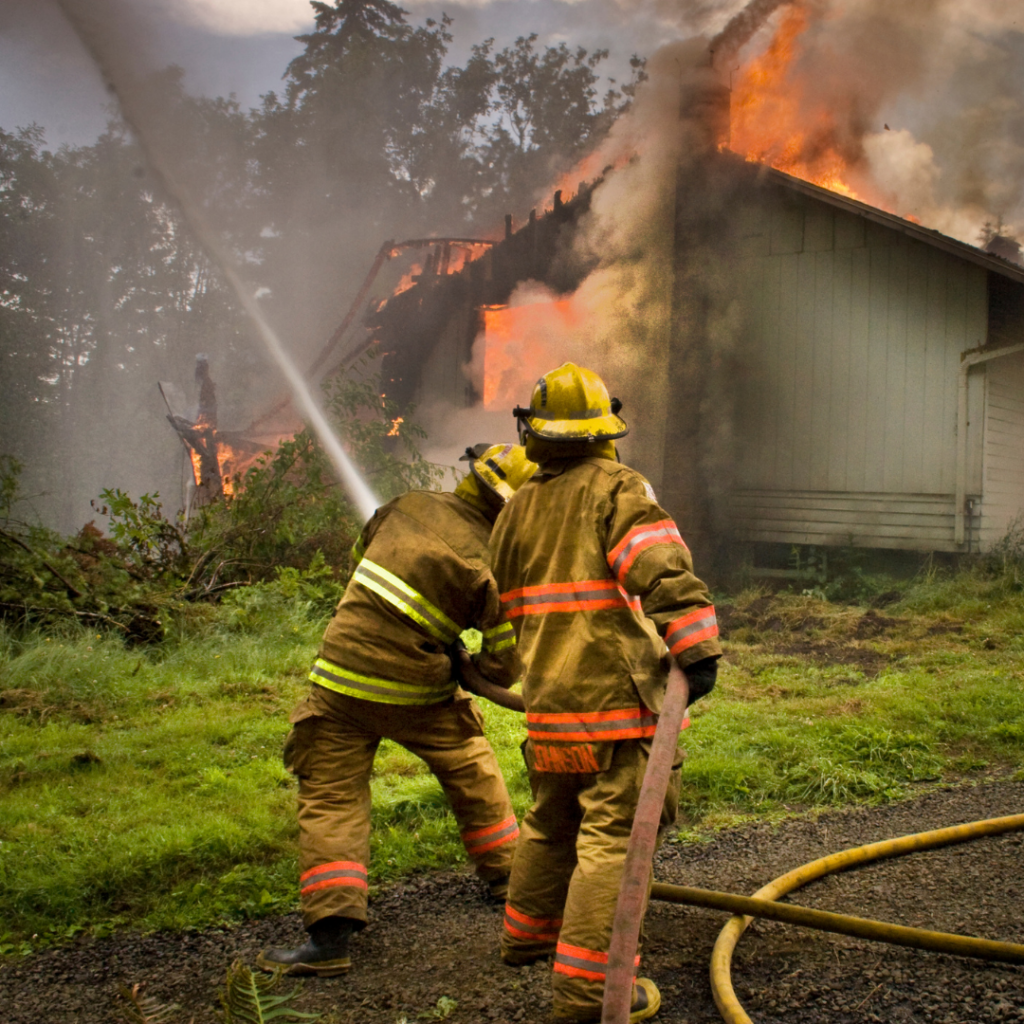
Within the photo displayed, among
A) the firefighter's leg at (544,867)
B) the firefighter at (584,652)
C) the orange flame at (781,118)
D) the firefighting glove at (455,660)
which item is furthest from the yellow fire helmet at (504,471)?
the orange flame at (781,118)

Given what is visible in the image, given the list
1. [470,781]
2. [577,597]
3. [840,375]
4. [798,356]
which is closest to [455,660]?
[470,781]

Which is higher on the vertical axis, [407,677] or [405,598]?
[405,598]

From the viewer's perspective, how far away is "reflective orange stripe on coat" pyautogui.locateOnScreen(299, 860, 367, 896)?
2.64m

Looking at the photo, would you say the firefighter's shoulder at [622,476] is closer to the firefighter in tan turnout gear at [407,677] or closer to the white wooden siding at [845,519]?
the firefighter in tan turnout gear at [407,677]

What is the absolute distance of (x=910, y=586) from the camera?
919 cm

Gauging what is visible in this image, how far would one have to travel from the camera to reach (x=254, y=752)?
4.59 m

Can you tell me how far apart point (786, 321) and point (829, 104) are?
3.72 m

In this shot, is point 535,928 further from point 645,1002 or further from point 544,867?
point 645,1002

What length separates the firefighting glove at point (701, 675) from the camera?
82.2 inches

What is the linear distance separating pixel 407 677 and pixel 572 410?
1.05m

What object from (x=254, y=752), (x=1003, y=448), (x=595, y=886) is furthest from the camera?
(x=1003, y=448)

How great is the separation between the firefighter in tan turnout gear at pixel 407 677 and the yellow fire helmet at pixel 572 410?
1.34 ft

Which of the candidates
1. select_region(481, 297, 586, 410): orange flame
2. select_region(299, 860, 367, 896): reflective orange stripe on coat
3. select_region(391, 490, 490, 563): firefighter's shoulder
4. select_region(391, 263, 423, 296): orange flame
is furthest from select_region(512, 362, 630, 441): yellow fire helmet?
select_region(391, 263, 423, 296): orange flame

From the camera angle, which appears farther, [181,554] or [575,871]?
[181,554]
